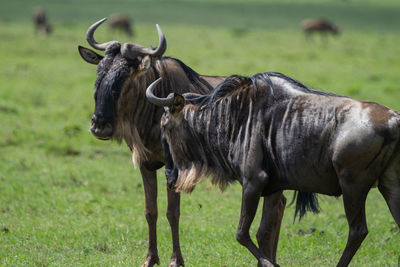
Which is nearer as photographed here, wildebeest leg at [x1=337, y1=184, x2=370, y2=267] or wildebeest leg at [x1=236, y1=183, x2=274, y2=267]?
wildebeest leg at [x1=337, y1=184, x2=370, y2=267]

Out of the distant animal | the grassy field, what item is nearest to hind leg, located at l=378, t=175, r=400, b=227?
the grassy field

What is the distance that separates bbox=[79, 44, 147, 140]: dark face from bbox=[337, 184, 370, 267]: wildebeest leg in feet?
7.18

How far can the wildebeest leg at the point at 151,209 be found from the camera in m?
6.21

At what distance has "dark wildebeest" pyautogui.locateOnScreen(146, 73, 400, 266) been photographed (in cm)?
461

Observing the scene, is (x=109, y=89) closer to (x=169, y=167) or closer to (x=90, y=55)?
(x=90, y=55)

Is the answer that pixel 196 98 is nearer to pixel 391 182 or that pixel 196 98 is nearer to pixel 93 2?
pixel 391 182

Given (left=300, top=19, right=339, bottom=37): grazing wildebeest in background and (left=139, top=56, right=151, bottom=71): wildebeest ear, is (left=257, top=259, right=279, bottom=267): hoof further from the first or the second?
(left=300, top=19, right=339, bottom=37): grazing wildebeest in background

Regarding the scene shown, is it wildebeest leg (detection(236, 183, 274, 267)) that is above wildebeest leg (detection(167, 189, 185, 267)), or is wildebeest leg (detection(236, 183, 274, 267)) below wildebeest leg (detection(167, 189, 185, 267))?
above

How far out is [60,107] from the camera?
567 inches

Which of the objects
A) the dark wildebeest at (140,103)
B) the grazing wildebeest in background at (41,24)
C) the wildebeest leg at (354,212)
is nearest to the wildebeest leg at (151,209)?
the dark wildebeest at (140,103)

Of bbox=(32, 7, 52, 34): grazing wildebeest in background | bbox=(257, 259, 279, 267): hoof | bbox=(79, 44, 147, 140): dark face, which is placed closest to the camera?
bbox=(257, 259, 279, 267): hoof

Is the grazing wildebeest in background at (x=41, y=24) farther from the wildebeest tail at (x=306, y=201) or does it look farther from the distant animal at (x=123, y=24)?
the wildebeest tail at (x=306, y=201)

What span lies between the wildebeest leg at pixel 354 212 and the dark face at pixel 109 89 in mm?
2189

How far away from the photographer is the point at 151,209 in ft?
20.9
